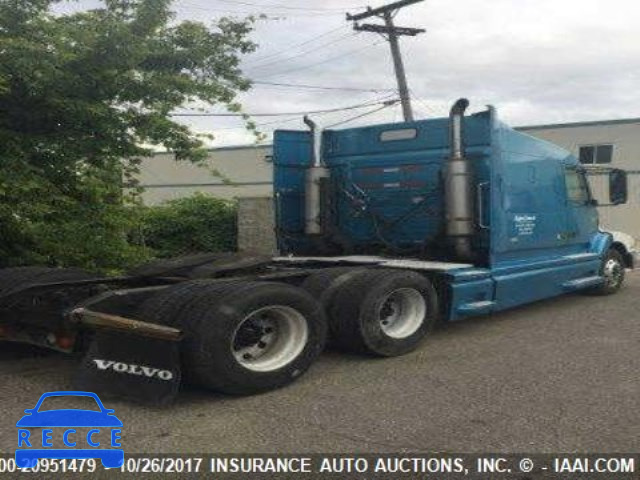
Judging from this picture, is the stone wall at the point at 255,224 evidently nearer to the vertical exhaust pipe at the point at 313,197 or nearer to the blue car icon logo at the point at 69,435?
the vertical exhaust pipe at the point at 313,197

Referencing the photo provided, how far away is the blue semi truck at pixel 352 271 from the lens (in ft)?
16.1

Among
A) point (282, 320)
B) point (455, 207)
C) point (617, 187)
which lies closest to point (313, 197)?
point (455, 207)

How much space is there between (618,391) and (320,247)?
4.21 m

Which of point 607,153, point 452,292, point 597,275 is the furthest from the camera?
point 607,153

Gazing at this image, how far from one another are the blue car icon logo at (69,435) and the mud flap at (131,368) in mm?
145

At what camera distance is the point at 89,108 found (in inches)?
308

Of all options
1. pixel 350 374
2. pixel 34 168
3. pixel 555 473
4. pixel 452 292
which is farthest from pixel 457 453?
pixel 34 168

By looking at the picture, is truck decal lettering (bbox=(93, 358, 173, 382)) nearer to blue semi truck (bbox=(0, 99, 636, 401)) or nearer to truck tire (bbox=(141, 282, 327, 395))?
blue semi truck (bbox=(0, 99, 636, 401))

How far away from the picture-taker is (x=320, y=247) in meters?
8.59

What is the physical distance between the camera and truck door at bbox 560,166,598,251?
29.2ft

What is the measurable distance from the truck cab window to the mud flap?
6079 millimetres

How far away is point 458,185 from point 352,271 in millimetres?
1674

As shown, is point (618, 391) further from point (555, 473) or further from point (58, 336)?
point (58, 336)

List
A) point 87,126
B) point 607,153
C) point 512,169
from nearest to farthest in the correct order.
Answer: point 512,169 < point 87,126 < point 607,153
